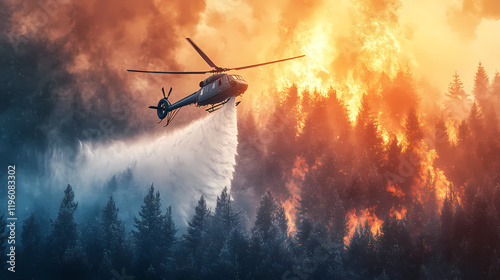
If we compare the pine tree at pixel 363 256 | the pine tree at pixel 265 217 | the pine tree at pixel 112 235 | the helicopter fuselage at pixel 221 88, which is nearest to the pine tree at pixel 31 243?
the pine tree at pixel 112 235

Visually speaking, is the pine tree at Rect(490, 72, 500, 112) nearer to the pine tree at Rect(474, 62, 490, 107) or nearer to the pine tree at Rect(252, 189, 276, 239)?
the pine tree at Rect(474, 62, 490, 107)

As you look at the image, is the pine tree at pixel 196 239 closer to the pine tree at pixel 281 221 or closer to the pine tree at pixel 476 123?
the pine tree at pixel 281 221

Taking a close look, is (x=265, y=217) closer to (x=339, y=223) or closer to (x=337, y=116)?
(x=339, y=223)

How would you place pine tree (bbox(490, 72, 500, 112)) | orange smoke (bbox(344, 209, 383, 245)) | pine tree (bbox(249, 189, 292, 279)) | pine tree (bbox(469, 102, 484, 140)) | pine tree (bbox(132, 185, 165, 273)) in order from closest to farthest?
pine tree (bbox(249, 189, 292, 279)) → pine tree (bbox(132, 185, 165, 273)) → orange smoke (bbox(344, 209, 383, 245)) → pine tree (bbox(469, 102, 484, 140)) → pine tree (bbox(490, 72, 500, 112))

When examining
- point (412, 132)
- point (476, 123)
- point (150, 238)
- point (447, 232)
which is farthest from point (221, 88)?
point (476, 123)

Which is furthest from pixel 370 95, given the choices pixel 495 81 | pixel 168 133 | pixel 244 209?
pixel 168 133

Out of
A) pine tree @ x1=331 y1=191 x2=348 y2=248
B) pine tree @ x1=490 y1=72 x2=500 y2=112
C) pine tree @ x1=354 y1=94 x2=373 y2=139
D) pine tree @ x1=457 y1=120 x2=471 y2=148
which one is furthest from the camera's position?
pine tree @ x1=490 y1=72 x2=500 y2=112

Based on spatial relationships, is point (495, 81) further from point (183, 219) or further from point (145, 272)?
point (145, 272)

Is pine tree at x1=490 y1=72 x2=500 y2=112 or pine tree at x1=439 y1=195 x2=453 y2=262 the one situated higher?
pine tree at x1=490 y1=72 x2=500 y2=112

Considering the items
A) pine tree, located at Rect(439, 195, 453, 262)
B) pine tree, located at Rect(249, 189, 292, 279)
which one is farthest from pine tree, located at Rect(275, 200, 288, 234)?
pine tree, located at Rect(439, 195, 453, 262)
